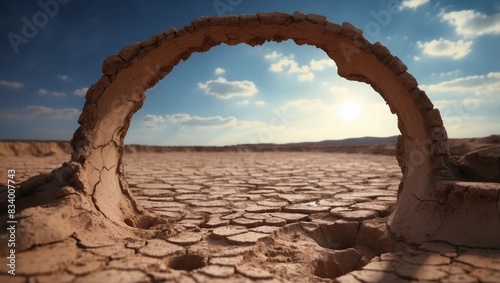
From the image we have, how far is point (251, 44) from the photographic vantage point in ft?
8.79

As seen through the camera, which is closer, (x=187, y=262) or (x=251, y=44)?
(x=187, y=262)

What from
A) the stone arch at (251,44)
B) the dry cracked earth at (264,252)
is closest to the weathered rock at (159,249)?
the dry cracked earth at (264,252)

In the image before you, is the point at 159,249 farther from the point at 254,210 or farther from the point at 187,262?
the point at 254,210

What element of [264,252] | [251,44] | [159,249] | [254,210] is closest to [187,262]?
[159,249]

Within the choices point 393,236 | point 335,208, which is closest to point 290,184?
point 335,208

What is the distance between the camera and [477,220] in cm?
180

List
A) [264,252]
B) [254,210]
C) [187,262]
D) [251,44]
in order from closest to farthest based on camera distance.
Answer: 1. [187,262]
2. [264,252]
3. [251,44]
4. [254,210]

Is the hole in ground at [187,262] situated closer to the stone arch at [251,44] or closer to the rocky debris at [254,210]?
the rocky debris at [254,210]

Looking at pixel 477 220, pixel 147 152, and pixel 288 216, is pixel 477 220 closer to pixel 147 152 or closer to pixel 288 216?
pixel 288 216

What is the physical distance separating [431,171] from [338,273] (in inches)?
40.5

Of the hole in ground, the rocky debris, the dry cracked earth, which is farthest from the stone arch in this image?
the hole in ground

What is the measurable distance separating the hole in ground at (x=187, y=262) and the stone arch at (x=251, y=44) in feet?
2.29

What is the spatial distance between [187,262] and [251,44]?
1.86 meters

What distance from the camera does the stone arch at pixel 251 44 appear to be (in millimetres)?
2180
